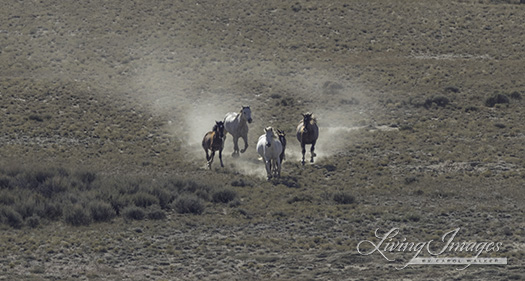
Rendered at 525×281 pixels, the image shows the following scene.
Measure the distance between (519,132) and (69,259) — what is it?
25.5 meters

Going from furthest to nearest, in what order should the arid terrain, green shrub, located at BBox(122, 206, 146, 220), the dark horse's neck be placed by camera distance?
the dark horse's neck
green shrub, located at BBox(122, 206, 146, 220)
the arid terrain

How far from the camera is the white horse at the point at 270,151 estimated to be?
1121 inches

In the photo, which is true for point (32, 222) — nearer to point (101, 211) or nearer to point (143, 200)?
point (101, 211)

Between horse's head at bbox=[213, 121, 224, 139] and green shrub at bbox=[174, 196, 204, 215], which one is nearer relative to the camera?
green shrub at bbox=[174, 196, 204, 215]

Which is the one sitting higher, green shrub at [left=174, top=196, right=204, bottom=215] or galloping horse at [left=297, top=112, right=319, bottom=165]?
galloping horse at [left=297, top=112, right=319, bottom=165]

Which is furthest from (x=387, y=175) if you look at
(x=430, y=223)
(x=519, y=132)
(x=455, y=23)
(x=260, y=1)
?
(x=260, y=1)

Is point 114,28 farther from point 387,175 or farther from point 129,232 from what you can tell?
point 129,232

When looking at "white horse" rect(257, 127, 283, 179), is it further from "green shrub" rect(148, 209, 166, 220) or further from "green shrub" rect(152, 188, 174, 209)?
"green shrub" rect(148, 209, 166, 220)

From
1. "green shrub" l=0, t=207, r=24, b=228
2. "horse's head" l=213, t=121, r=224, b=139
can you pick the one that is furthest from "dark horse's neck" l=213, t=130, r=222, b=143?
"green shrub" l=0, t=207, r=24, b=228

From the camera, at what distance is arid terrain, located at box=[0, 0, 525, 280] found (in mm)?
21047

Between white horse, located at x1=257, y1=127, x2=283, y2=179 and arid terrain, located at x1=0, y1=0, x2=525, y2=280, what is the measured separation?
0.61 m

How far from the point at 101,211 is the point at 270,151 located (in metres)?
7.45

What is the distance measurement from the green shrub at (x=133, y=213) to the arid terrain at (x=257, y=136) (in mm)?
46

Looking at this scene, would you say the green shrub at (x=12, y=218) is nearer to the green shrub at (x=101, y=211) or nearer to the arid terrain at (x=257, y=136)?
the arid terrain at (x=257, y=136)
